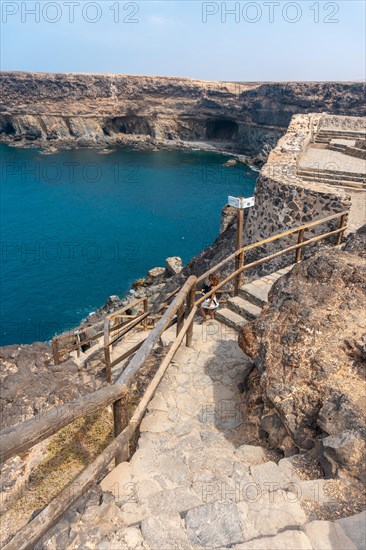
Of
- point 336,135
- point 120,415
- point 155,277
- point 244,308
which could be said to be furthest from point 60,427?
point 336,135

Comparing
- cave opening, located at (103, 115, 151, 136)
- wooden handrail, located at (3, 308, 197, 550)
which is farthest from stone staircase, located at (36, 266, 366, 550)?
cave opening, located at (103, 115, 151, 136)

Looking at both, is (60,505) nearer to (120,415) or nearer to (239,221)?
(120,415)

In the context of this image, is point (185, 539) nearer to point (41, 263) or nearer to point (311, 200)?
point (311, 200)

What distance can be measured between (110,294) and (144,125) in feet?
195

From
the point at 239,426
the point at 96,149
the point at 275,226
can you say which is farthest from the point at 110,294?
the point at 96,149

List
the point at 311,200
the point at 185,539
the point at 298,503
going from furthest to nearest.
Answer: the point at 311,200, the point at 298,503, the point at 185,539

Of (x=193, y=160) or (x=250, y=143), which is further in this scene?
(x=250, y=143)

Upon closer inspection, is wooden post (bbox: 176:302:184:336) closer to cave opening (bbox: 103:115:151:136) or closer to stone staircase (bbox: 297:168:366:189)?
stone staircase (bbox: 297:168:366:189)

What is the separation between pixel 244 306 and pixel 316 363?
3.35m

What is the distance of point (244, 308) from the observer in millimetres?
7590

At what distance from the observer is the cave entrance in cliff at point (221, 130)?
2958 inches

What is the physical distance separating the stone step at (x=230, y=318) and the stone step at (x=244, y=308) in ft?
0.29

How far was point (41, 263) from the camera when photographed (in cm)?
2967

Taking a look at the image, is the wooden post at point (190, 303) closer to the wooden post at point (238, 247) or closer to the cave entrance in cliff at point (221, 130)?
the wooden post at point (238, 247)
